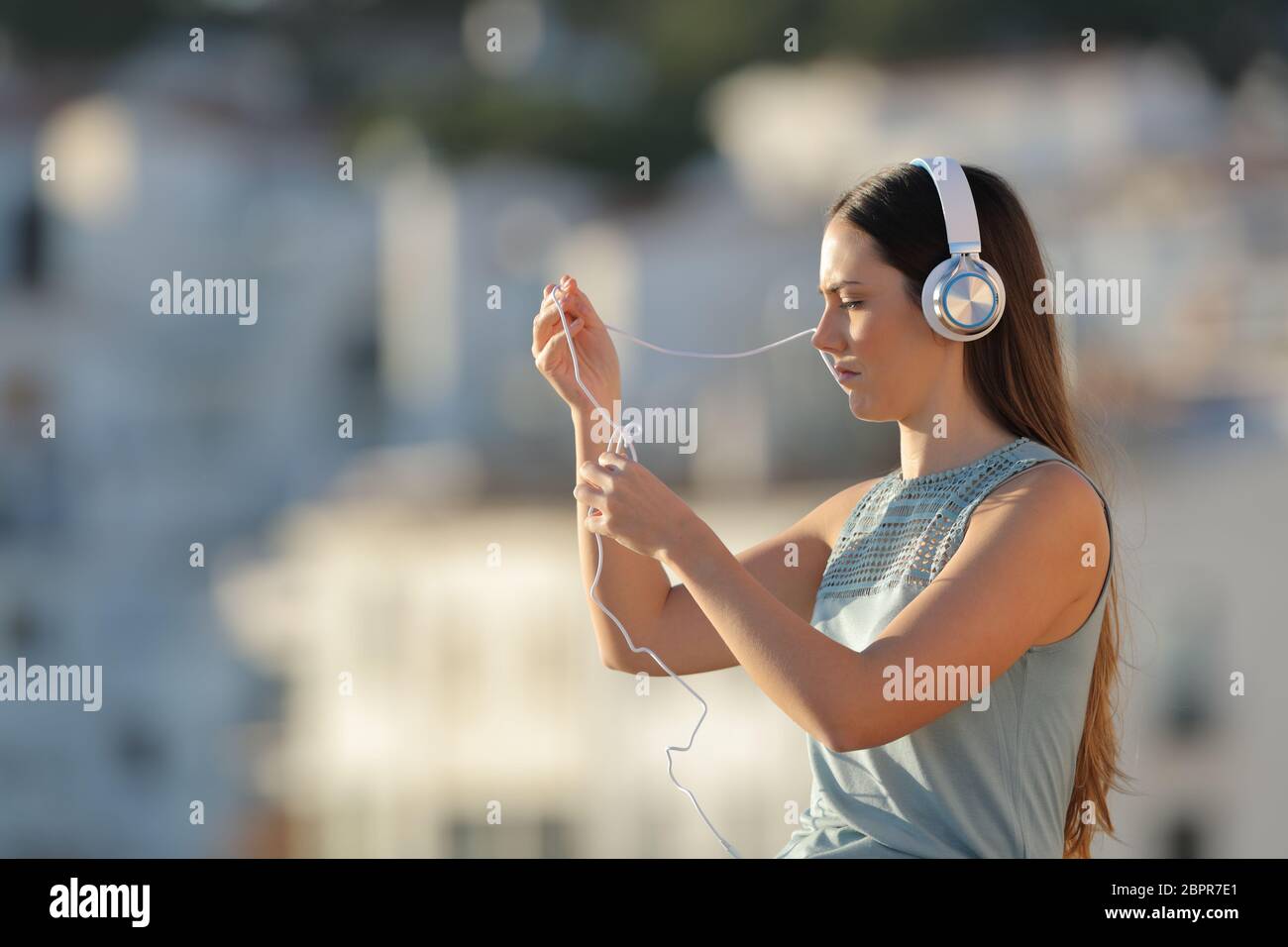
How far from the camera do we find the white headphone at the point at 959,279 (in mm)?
1906

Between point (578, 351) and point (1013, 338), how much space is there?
50cm

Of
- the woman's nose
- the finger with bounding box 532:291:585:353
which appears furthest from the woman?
the finger with bounding box 532:291:585:353

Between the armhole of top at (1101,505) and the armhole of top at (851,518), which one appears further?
the armhole of top at (851,518)

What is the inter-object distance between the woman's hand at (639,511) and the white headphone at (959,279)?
0.32 m

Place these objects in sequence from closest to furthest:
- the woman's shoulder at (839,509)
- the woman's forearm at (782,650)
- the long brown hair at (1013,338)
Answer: the woman's forearm at (782,650)
the long brown hair at (1013,338)
the woman's shoulder at (839,509)

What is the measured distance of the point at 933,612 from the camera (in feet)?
5.85

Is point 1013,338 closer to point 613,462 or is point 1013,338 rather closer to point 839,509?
point 839,509

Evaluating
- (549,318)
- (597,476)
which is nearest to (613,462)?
(597,476)

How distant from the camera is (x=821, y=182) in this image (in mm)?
21688

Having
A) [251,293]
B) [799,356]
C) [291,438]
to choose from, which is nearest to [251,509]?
[291,438]

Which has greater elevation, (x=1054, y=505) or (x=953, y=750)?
(x=1054, y=505)

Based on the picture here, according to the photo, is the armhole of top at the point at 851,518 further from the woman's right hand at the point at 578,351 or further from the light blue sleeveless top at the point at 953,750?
the woman's right hand at the point at 578,351

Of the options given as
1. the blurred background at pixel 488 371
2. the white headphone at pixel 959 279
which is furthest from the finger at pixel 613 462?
the blurred background at pixel 488 371
